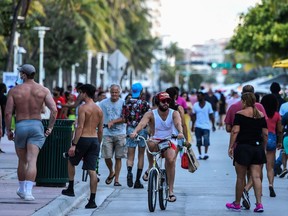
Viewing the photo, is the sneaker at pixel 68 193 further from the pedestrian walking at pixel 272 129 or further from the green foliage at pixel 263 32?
the green foliage at pixel 263 32

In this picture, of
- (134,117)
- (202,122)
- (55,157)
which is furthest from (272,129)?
(202,122)

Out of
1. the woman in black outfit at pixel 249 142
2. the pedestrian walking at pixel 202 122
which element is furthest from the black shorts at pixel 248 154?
the pedestrian walking at pixel 202 122

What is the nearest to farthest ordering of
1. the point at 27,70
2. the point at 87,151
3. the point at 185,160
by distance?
the point at 27,70, the point at 87,151, the point at 185,160

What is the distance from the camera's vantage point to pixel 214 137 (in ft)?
126

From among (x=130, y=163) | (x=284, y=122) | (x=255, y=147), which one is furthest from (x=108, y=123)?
(x=255, y=147)

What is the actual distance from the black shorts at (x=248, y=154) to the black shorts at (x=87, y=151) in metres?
1.95

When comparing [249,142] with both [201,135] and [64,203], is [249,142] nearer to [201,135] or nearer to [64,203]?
[64,203]

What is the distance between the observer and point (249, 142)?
1400cm

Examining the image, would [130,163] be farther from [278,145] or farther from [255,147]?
[255,147]

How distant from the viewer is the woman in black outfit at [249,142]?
13984 mm

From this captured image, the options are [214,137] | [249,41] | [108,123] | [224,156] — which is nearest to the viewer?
[108,123]

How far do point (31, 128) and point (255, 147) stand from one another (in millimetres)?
3055

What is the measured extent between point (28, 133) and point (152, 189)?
1875mm

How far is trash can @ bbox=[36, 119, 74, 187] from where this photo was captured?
1608 centimetres
